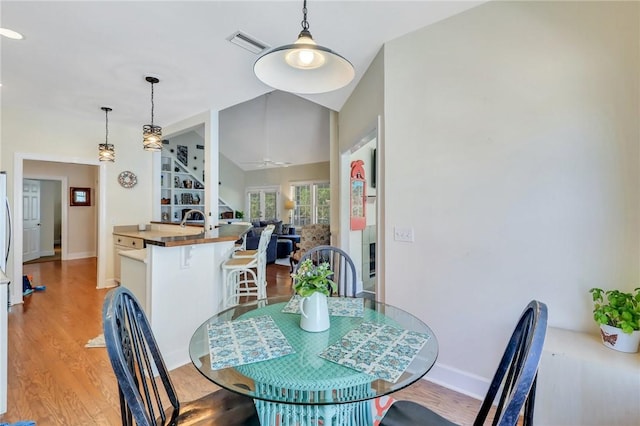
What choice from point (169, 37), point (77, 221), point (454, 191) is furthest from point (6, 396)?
point (77, 221)

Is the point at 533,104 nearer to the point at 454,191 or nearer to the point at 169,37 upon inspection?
the point at 454,191

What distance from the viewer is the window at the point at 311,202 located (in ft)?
29.6

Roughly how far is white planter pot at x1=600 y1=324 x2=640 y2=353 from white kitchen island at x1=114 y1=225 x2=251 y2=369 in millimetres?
2725

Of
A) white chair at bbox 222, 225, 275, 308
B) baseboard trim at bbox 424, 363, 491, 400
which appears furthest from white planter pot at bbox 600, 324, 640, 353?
white chair at bbox 222, 225, 275, 308

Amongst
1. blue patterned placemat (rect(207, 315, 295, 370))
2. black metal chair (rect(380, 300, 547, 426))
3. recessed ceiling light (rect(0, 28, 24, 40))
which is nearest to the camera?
black metal chair (rect(380, 300, 547, 426))

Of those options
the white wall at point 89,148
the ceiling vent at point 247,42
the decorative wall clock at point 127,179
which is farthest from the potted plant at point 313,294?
the decorative wall clock at point 127,179

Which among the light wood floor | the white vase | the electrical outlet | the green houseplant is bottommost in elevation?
the light wood floor

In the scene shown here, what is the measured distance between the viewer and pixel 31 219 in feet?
23.9

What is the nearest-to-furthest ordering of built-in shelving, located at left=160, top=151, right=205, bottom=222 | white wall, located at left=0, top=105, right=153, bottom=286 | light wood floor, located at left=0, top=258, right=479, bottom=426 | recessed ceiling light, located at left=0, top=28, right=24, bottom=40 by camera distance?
light wood floor, located at left=0, top=258, right=479, bottom=426, recessed ceiling light, located at left=0, top=28, right=24, bottom=40, white wall, located at left=0, top=105, right=153, bottom=286, built-in shelving, located at left=160, top=151, right=205, bottom=222

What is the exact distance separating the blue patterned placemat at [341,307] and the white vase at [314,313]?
167 mm

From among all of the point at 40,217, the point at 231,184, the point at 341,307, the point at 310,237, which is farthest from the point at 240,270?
the point at 231,184

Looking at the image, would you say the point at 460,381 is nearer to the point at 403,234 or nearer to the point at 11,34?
the point at 403,234

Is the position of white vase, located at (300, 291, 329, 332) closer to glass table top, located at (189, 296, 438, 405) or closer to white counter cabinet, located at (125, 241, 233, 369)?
glass table top, located at (189, 296, 438, 405)

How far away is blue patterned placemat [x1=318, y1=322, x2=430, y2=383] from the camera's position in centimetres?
110
